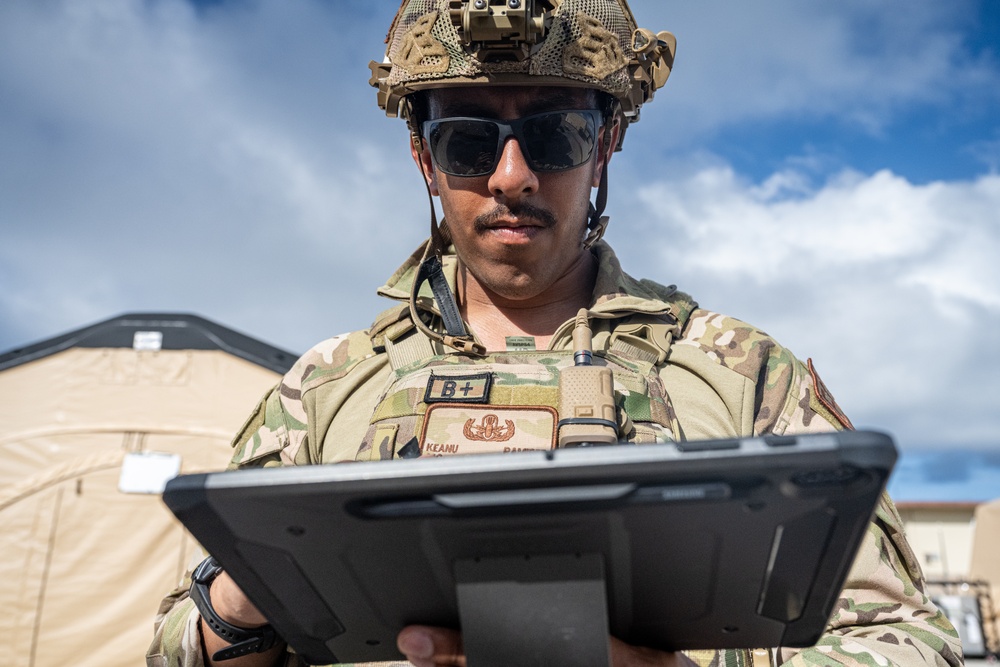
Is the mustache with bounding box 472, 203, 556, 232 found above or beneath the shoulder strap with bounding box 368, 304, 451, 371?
above

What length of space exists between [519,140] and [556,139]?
10cm

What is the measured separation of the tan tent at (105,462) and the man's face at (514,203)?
5.75 meters

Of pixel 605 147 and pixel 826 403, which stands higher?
pixel 605 147

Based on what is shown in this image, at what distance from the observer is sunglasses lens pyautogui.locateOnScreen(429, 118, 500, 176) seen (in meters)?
2.46

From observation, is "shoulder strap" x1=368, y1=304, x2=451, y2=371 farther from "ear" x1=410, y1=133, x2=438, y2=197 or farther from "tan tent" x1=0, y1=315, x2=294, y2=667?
"tan tent" x1=0, y1=315, x2=294, y2=667

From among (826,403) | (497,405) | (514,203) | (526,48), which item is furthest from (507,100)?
(826,403)

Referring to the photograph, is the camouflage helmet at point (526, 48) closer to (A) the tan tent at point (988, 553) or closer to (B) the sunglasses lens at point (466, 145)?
(B) the sunglasses lens at point (466, 145)

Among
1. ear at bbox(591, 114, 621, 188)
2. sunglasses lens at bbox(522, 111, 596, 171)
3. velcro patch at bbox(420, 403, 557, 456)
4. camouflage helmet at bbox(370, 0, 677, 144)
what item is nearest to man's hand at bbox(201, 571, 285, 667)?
velcro patch at bbox(420, 403, 557, 456)

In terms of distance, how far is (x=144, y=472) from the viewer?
7633mm

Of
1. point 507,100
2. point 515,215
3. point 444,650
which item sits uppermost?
point 507,100

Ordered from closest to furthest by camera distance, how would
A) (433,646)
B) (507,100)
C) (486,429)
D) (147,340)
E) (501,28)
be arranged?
(433,646), (486,429), (501,28), (507,100), (147,340)

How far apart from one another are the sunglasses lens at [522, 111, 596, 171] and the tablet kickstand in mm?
1391

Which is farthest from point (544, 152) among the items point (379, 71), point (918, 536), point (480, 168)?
point (918, 536)

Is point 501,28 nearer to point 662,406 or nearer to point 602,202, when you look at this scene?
point 602,202
